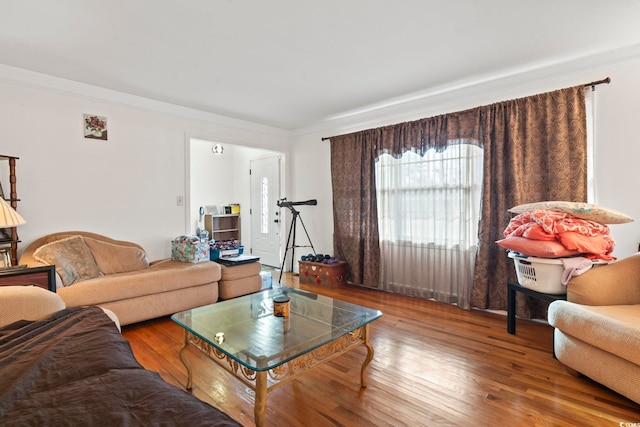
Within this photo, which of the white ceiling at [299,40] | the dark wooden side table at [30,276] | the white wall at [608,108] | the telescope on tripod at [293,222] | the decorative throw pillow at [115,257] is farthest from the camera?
the telescope on tripod at [293,222]

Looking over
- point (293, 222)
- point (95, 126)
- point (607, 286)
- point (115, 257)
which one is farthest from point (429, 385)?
point (95, 126)

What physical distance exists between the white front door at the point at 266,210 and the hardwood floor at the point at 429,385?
9.79ft

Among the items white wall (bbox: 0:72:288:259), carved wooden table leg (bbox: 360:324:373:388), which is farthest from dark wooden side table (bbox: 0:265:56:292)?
carved wooden table leg (bbox: 360:324:373:388)

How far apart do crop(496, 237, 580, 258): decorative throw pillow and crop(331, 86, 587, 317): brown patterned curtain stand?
0.60 meters

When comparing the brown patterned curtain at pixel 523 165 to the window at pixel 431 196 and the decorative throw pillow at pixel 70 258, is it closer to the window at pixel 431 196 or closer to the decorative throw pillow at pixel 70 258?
the window at pixel 431 196

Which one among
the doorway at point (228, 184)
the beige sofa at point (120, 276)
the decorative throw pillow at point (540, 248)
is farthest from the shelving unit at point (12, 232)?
the decorative throw pillow at point (540, 248)

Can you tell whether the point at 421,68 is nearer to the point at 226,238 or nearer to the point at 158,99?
the point at 158,99

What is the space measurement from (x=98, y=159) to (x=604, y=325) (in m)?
4.48

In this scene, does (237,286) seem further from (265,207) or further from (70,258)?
(265,207)

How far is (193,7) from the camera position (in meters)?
1.94

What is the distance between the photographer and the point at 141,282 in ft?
9.27

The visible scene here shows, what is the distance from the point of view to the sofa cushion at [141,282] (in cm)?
250

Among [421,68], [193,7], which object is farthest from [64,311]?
[421,68]

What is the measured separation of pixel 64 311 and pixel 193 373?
2.82 ft
